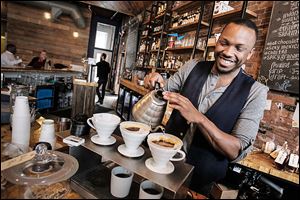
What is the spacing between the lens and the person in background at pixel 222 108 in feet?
3.44

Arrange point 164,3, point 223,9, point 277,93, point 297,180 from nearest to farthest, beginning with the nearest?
1. point 297,180
2. point 277,93
3. point 223,9
4. point 164,3

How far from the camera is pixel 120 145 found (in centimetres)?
90

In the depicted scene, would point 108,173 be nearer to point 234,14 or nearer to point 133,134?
point 133,134

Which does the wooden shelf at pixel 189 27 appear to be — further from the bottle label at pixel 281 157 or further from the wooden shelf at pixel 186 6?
the bottle label at pixel 281 157

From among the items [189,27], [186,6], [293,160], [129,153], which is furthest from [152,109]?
[186,6]

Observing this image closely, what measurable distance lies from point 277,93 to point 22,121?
262cm

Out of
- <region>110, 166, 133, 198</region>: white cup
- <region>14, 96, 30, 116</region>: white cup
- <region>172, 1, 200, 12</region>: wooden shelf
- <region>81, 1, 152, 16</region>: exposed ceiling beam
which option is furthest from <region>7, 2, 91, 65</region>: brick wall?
<region>172, 1, 200, 12</region>: wooden shelf

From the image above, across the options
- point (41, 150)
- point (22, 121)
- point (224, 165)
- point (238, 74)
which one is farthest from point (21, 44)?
point (224, 165)

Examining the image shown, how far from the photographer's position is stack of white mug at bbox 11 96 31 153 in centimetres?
88

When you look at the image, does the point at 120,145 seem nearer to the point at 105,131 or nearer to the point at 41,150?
the point at 105,131

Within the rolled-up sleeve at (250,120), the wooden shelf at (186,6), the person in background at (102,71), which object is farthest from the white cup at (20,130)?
the person in background at (102,71)

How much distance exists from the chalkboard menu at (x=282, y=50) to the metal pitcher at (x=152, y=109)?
203 centimetres

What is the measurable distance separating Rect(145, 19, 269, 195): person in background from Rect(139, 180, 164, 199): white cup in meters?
0.39

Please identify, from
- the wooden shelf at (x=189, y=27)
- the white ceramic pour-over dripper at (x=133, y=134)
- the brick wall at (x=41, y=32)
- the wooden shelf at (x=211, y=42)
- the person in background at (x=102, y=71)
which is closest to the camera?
the white ceramic pour-over dripper at (x=133, y=134)
